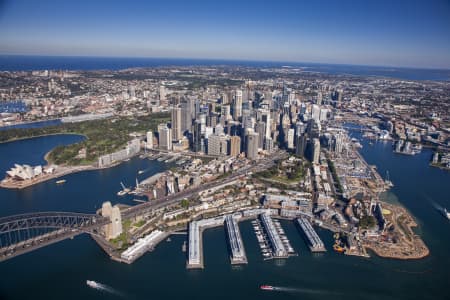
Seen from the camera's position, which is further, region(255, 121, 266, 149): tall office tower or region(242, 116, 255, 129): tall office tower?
region(242, 116, 255, 129): tall office tower

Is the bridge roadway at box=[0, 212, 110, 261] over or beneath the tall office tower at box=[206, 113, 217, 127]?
beneath

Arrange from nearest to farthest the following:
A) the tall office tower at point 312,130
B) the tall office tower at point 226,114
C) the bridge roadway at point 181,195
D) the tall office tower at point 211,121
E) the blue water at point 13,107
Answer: the bridge roadway at point 181,195 → the tall office tower at point 312,130 → the tall office tower at point 211,121 → the tall office tower at point 226,114 → the blue water at point 13,107

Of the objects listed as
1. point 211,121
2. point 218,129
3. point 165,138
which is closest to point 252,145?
point 218,129

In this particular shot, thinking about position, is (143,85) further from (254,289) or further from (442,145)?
(254,289)

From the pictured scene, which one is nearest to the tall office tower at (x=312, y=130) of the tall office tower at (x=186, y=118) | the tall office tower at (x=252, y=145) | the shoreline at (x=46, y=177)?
the tall office tower at (x=252, y=145)

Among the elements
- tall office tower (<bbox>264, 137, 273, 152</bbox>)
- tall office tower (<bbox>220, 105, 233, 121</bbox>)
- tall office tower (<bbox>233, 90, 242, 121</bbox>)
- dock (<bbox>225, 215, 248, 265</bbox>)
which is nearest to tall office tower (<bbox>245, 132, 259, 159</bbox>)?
tall office tower (<bbox>264, 137, 273, 152</bbox>)

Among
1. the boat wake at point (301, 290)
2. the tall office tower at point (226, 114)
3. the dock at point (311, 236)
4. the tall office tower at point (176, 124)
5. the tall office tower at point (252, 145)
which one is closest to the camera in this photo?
the boat wake at point (301, 290)

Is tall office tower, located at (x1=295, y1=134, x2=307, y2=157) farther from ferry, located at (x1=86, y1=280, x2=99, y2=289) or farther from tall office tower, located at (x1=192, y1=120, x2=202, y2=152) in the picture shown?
ferry, located at (x1=86, y1=280, x2=99, y2=289)

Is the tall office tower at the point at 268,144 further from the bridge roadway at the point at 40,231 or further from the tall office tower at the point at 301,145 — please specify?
the bridge roadway at the point at 40,231
